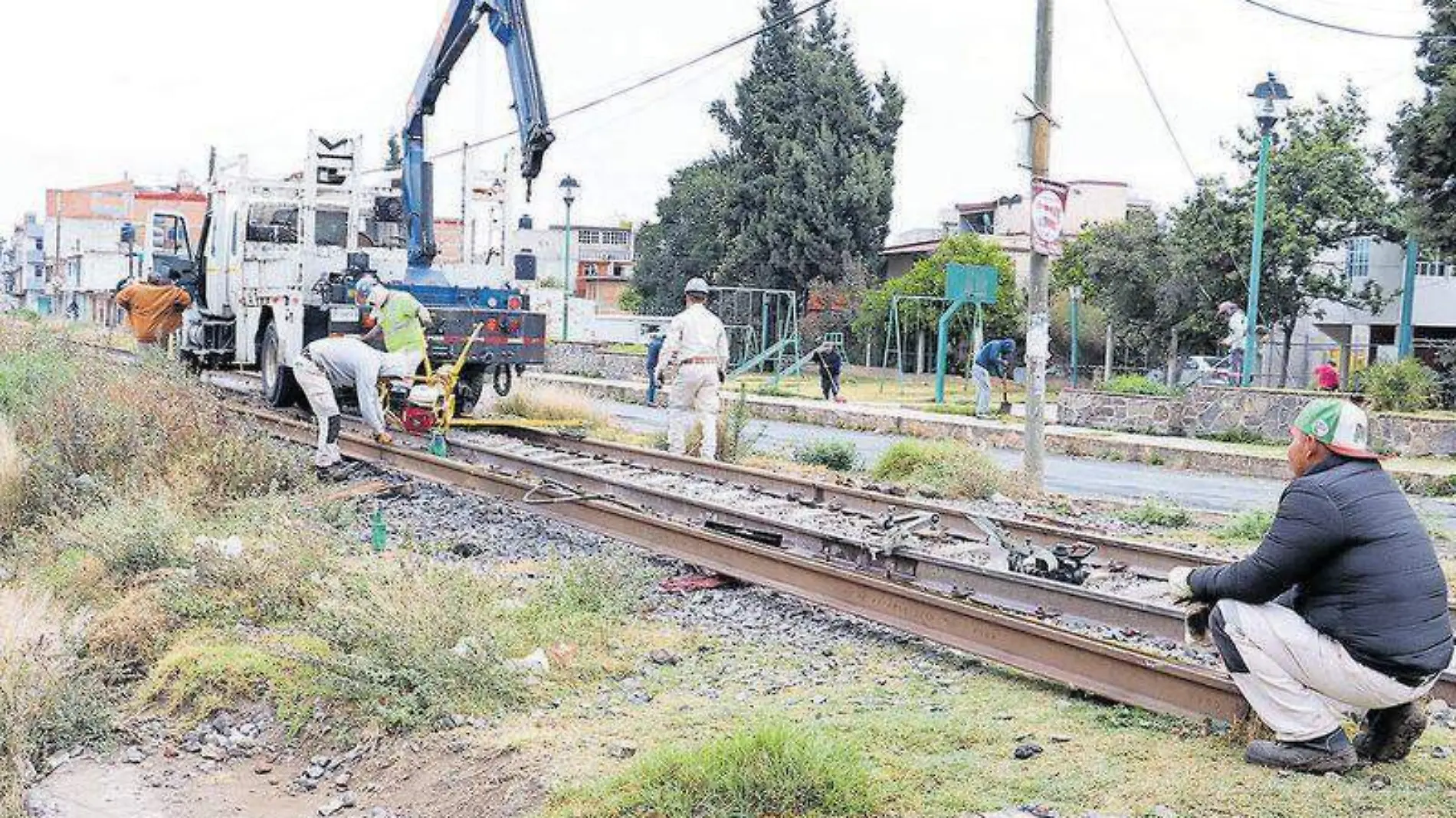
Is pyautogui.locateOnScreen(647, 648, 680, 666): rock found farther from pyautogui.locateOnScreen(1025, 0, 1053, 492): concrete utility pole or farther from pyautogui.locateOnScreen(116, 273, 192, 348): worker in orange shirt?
pyautogui.locateOnScreen(116, 273, 192, 348): worker in orange shirt

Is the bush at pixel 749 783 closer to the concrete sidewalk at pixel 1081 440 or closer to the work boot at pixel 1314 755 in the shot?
the work boot at pixel 1314 755

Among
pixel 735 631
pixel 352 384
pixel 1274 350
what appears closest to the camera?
pixel 735 631

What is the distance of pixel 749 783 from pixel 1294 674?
1.96m

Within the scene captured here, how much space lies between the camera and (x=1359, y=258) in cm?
3850

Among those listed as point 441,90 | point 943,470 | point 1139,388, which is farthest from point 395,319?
point 1139,388

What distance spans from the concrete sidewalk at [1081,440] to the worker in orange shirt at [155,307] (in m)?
8.19

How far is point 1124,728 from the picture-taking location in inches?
214

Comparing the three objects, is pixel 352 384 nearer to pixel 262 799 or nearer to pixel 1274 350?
pixel 262 799

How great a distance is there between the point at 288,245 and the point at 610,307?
70.2 metres

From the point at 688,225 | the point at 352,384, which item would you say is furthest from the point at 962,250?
the point at 352,384

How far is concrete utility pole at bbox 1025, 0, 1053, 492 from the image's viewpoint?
504 inches

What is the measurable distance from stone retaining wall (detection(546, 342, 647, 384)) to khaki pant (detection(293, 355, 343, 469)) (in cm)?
1903

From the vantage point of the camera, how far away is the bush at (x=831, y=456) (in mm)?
14799

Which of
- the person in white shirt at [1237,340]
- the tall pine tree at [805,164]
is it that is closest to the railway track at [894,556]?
the person in white shirt at [1237,340]
